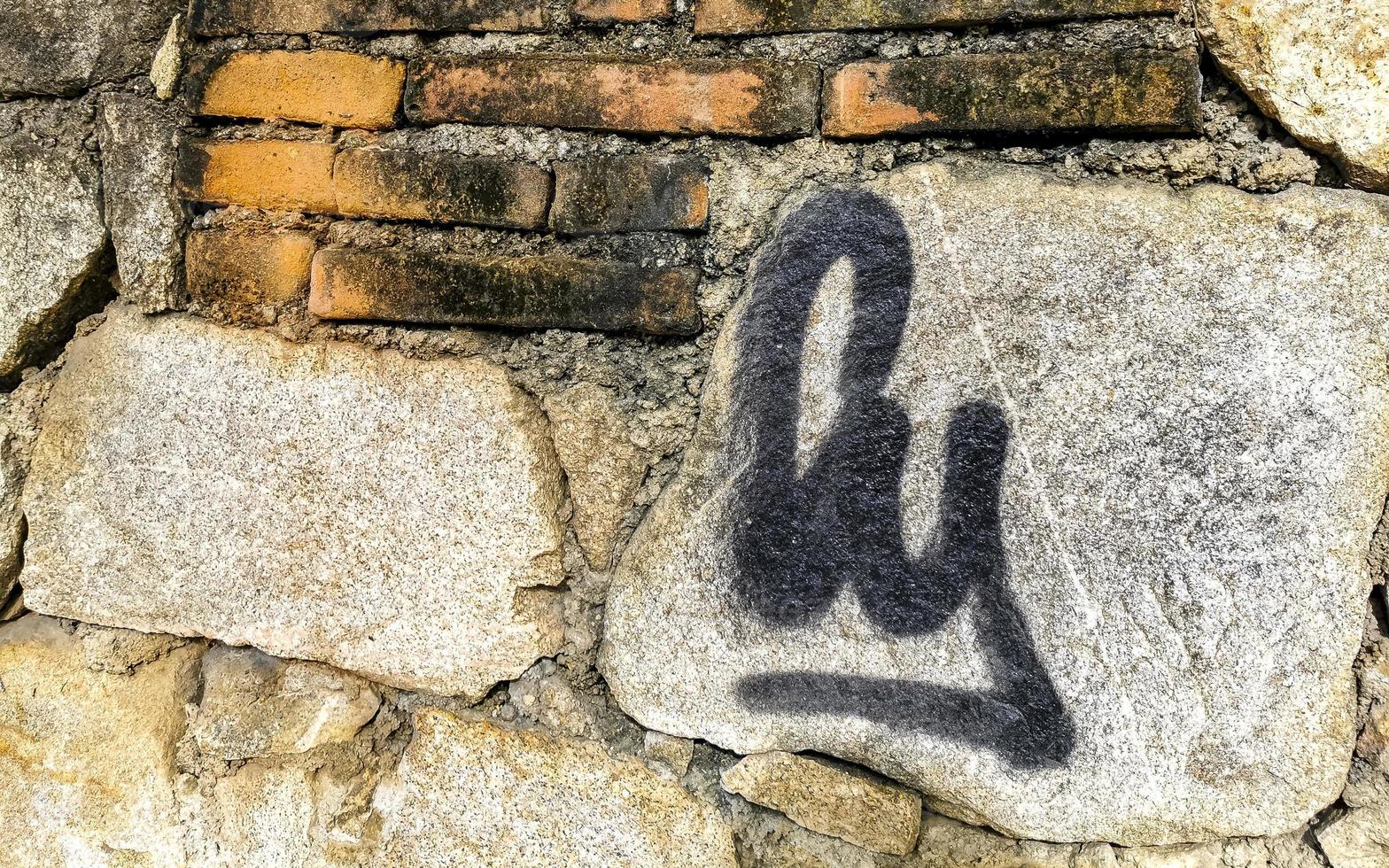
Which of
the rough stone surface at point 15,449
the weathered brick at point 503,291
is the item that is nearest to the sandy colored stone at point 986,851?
the weathered brick at point 503,291

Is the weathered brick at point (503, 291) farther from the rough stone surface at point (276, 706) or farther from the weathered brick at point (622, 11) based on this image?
the rough stone surface at point (276, 706)

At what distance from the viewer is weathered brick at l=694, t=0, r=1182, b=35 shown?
2.94ft

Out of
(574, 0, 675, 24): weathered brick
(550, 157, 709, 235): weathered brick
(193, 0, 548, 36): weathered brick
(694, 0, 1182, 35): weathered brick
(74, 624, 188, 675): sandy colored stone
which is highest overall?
(193, 0, 548, 36): weathered brick

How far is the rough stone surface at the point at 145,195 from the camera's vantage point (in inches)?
45.4

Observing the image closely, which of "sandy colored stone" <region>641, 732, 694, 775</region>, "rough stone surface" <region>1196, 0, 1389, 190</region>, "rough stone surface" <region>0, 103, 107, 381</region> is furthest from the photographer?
"rough stone surface" <region>0, 103, 107, 381</region>

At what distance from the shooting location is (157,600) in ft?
3.94

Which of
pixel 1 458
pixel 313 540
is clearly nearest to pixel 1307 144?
pixel 313 540

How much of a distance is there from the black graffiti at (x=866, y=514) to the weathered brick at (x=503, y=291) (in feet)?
0.34

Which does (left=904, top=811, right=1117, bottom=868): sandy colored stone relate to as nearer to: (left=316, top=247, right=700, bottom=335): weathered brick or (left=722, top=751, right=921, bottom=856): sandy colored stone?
(left=722, top=751, right=921, bottom=856): sandy colored stone

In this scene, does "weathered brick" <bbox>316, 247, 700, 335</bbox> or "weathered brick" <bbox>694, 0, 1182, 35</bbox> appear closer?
"weathered brick" <bbox>694, 0, 1182, 35</bbox>

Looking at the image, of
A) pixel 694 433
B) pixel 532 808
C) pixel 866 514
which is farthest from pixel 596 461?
pixel 532 808

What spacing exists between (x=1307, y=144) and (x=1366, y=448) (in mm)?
298

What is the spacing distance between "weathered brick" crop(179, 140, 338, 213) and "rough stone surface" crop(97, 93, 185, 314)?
3 cm

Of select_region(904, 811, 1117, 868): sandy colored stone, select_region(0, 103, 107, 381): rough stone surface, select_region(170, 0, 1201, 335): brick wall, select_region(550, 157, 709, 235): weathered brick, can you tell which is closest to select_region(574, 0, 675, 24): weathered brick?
select_region(170, 0, 1201, 335): brick wall
